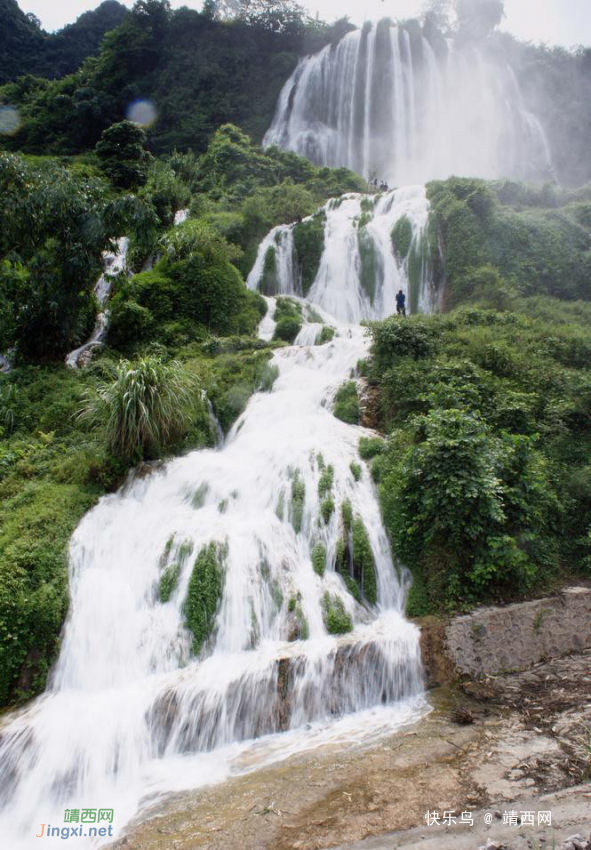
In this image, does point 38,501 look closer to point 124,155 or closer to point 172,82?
point 124,155

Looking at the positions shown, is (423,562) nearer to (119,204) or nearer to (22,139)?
(119,204)

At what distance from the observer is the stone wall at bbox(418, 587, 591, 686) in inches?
229

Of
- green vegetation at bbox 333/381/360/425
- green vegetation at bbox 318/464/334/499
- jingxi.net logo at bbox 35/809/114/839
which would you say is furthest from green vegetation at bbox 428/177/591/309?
jingxi.net logo at bbox 35/809/114/839

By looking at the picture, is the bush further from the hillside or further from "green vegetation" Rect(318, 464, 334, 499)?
the hillside

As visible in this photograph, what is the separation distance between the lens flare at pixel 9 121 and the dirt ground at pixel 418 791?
44.5m

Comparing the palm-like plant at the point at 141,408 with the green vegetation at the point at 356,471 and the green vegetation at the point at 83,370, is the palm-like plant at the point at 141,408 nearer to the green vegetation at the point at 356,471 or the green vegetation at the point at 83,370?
the green vegetation at the point at 83,370

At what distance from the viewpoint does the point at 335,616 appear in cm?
627

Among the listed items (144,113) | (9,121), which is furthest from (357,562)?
(9,121)

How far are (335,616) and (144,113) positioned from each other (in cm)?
4372

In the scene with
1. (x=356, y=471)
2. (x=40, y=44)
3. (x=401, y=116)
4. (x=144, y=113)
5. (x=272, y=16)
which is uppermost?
(x=40, y=44)

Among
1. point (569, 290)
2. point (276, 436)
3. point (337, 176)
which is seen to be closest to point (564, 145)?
point (337, 176)

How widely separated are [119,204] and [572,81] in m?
49.4

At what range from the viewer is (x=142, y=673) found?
18.9ft

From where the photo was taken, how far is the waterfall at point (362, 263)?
18.6m
